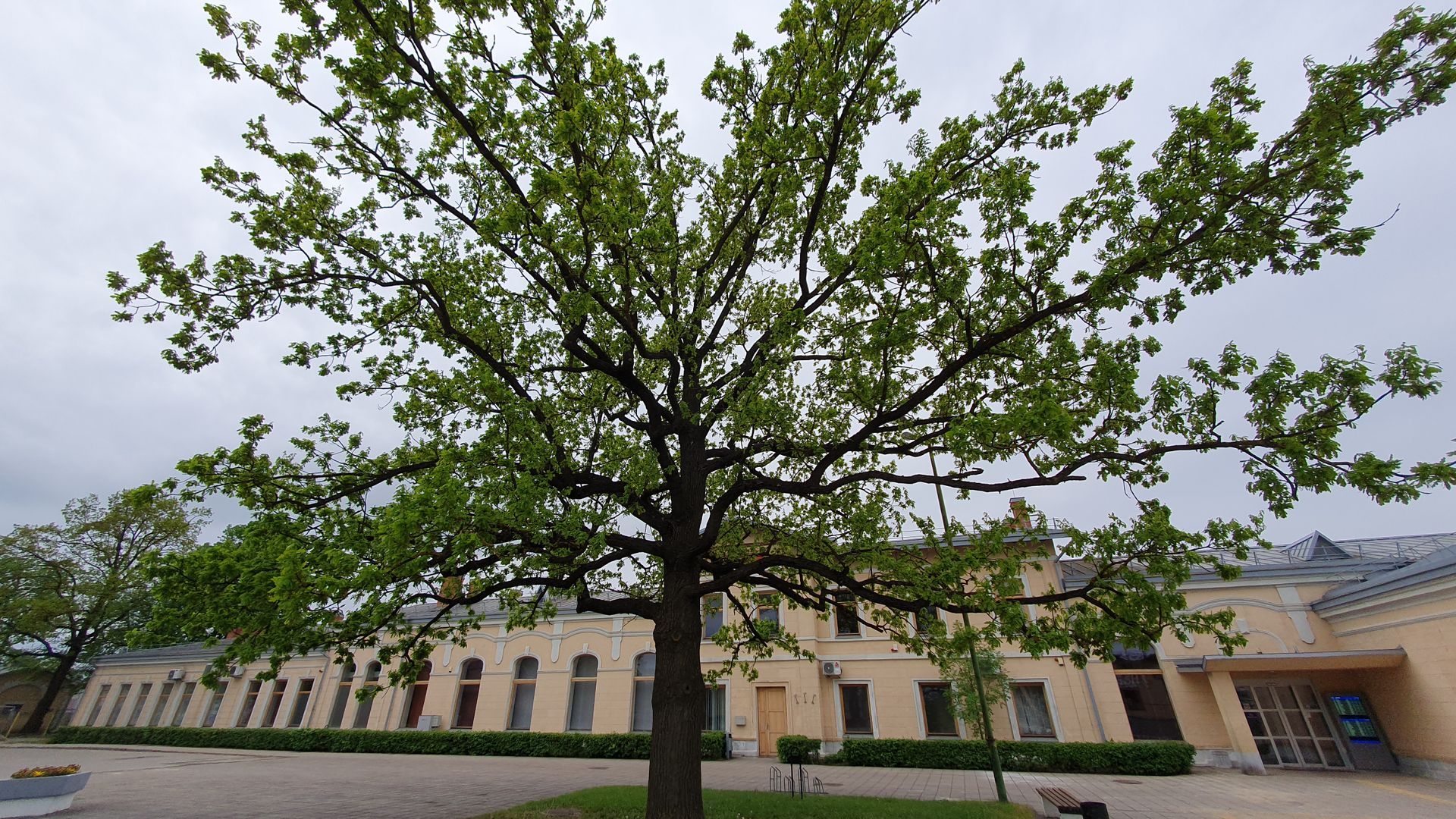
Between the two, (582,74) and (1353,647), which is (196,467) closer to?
(582,74)

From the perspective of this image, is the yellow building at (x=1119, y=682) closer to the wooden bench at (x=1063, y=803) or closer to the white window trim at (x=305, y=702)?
the white window trim at (x=305, y=702)

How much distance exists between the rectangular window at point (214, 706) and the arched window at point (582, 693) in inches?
789

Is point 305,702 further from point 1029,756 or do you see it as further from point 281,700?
point 1029,756

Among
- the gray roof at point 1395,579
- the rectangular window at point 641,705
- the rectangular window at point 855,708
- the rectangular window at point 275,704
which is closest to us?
the gray roof at point 1395,579

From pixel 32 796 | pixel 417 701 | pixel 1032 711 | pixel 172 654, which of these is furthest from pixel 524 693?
pixel 172 654

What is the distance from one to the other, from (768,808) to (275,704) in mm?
30247

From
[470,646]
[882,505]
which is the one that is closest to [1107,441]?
[882,505]

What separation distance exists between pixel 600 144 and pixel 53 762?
28.2 meters

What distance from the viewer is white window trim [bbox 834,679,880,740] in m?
19.5

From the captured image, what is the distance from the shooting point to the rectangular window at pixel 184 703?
97.0 feet

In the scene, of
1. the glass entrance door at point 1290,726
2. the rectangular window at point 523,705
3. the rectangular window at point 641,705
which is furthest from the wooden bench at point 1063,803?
the rectangular window at point 523,705

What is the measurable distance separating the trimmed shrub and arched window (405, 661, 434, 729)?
51.9 ft

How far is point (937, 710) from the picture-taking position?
19.3 metres

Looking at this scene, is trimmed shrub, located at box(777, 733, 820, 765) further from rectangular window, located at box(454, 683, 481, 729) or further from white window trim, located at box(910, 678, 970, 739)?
rectangular window, located at box(454, 683, 481, 729)
